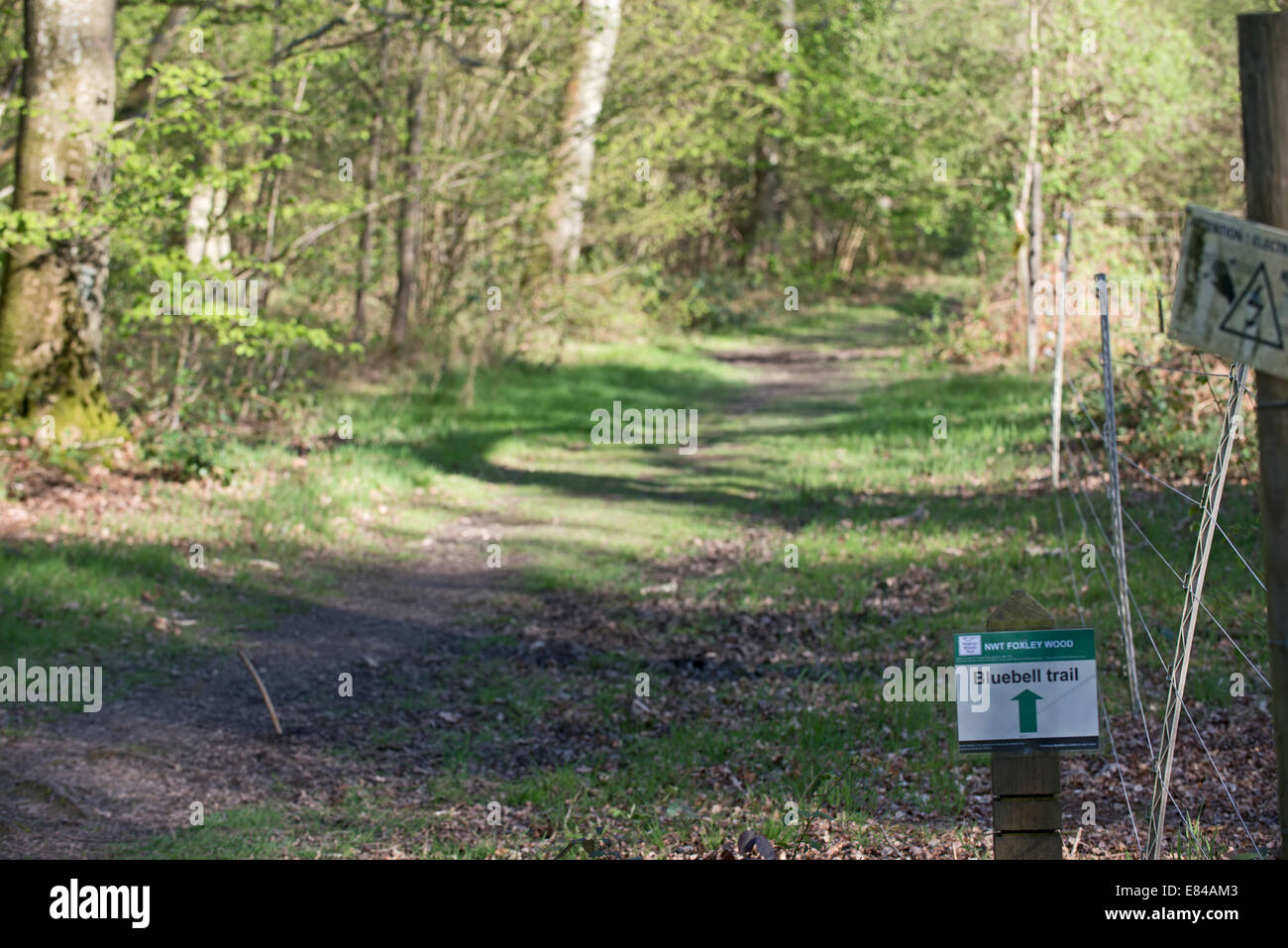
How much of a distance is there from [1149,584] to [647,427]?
10163 millimetres

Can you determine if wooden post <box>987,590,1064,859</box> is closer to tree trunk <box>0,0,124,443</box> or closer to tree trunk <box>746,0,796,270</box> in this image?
tree trunk <box>0,0,124,443</box>

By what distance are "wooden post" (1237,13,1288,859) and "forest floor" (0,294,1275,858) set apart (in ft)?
6.32

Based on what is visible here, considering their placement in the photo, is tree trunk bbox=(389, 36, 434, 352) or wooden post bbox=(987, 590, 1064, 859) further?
tree trunk bbox=(389, 36, 434, 352)

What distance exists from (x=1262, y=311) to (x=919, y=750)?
155 inches

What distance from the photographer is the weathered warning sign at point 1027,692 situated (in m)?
3.39

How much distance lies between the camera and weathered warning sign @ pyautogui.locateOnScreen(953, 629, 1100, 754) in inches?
134

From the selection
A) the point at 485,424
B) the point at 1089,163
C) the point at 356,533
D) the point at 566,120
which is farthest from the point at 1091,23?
the point at 356,533

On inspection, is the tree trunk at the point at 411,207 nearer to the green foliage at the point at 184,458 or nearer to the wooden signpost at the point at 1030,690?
the green foliage at the point at 184,458

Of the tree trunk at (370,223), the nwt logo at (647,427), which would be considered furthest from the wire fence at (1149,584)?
the tree trunk at (370,223)

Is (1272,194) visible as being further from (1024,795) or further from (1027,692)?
(1024,795)

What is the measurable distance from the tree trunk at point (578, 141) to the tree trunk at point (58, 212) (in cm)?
860

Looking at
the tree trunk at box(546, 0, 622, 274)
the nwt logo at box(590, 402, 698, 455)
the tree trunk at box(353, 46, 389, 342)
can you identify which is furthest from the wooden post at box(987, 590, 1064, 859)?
the tree trunk at box(546, 0, 622, 274)

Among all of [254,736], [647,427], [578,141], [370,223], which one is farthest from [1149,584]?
[578,141]
